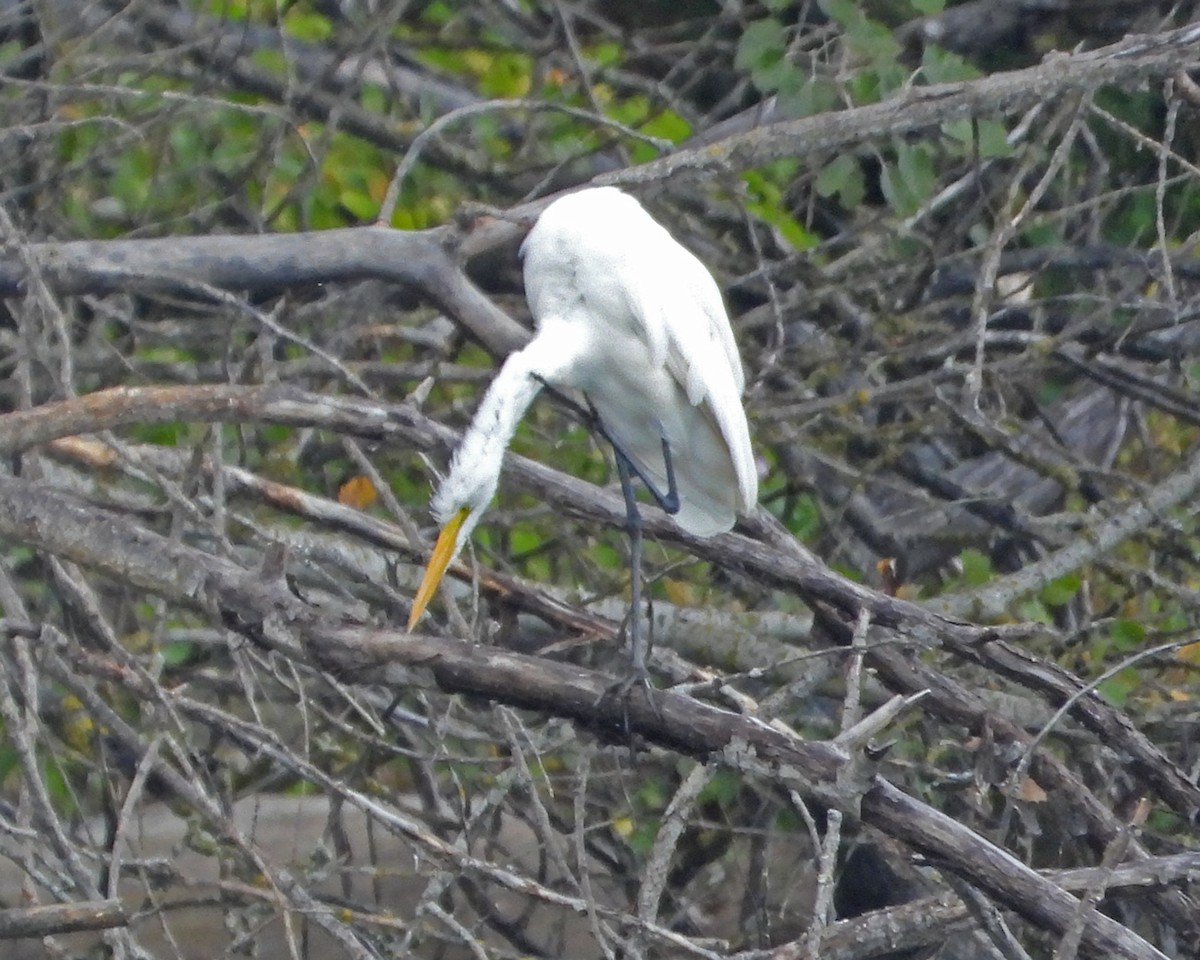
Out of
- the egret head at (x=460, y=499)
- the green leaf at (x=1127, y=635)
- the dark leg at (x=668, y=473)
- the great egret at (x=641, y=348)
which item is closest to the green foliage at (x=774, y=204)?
the great egret at (x=641, y=348)

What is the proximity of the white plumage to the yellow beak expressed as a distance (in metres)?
0.28

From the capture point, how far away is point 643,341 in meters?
2.25

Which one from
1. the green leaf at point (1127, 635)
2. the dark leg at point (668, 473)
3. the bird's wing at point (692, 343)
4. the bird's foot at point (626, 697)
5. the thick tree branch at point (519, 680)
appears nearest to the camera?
the thick tree branch at point (519, 680)

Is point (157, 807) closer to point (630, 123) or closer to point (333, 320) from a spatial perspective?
point (333, 320)

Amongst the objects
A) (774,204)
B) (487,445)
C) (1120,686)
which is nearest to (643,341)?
(487,445)

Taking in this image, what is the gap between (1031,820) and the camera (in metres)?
2.14

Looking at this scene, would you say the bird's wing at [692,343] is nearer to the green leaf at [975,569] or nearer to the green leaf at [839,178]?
the green leaf at [839,178]

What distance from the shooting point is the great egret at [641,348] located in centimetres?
218

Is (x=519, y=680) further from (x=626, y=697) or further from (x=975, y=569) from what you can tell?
(x=975, y=569)

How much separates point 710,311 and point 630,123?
72 centimetres

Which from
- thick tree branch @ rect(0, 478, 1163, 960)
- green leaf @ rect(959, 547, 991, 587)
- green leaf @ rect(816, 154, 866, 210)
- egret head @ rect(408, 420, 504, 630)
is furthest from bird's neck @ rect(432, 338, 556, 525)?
green leaf @ rect(959, 547, 991, 587)

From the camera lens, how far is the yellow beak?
1846mm

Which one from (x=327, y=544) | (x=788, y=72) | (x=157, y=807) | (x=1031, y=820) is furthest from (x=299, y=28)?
(x=1031, y=820)

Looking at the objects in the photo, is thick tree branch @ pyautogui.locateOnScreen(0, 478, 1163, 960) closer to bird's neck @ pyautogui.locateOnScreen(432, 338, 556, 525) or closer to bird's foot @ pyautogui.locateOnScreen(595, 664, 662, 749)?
bird's foot @ pyautogui.locateOnScreen(595, 664, 662, 749)
